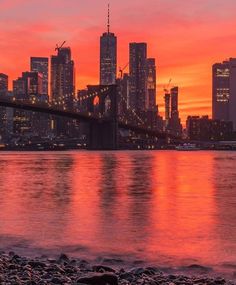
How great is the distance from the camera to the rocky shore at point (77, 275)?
9.01 meters

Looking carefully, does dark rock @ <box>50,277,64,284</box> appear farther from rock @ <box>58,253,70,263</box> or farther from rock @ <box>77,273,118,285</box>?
rock @ <box>58,253,70,263</box>

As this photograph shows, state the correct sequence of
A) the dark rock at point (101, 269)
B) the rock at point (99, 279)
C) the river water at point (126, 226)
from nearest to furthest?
the rock at point (99, 279) → the dark rock at point (101, 269) → the river water at point (126, 226)

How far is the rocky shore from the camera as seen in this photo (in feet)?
29.5

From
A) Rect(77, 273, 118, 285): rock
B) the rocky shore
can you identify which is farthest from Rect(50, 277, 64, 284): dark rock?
Rect(77, 273, 118, 285): rock

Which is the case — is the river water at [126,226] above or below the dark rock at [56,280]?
below

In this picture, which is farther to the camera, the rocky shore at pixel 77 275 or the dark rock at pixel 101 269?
the dark rock at pixel 101 269

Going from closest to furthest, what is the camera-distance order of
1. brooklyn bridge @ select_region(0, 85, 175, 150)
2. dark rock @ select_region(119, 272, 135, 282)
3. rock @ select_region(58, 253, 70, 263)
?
dark rock @ select_region(119, 272, 135, 282) < rock @ select_region(58, 253, 70, 263) < brooklyn bridge @ select_region(0, 85, 175, 150)

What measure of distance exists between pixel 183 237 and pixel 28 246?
4190mm

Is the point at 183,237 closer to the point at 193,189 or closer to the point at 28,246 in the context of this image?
the point at 28,246

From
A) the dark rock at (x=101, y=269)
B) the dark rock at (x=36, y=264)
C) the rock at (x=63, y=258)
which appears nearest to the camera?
the dark rock at (x=101, y=269)

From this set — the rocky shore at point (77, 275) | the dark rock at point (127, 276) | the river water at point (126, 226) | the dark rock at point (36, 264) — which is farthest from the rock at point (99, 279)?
the river water at point (126, 226)

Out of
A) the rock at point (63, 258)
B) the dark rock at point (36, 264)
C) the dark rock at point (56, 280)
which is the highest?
the dark rock at point (56, 280)

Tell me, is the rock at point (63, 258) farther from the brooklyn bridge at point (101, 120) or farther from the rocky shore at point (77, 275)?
the brooklyn bridge at point (101, 120)

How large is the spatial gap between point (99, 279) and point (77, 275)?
939mm
